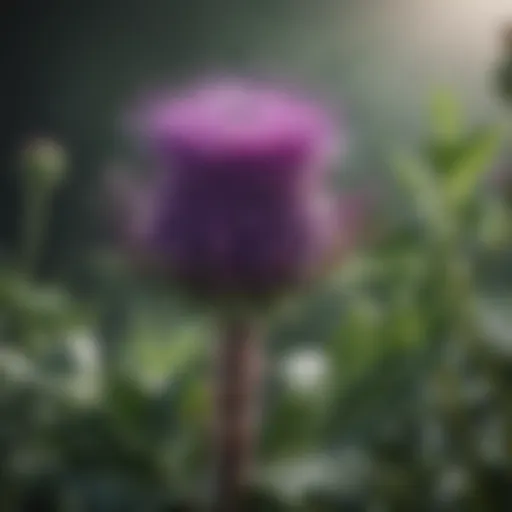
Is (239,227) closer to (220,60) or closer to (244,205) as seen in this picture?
(244,205)

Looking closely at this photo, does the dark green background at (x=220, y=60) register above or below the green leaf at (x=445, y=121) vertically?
above

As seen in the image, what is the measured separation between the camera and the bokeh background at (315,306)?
0.53 metres

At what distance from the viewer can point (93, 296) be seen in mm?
593

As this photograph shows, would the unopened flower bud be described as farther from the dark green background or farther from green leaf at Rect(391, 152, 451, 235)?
green leaf at Rect(391, 152, 451, 235)

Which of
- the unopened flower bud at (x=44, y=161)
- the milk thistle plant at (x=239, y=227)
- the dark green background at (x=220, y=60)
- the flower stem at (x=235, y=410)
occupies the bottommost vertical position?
the flower stem at (x=235, y=410)

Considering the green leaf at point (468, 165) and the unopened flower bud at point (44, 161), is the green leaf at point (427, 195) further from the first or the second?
the unopened flower bud at point (44, 161)

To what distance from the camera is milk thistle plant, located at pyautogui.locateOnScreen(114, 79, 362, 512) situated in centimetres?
53

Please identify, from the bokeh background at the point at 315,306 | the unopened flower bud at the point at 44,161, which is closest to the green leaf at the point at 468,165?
the bokeh background at the point at 315,306

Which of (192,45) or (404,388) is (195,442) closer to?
(404,388)

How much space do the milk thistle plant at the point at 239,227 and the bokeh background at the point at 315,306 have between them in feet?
0.05

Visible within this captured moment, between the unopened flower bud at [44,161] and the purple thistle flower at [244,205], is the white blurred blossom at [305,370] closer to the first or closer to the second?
the purple thistle flower at [244,205]

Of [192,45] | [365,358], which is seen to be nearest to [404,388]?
[365,358]

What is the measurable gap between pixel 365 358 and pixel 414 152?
12 centimetres

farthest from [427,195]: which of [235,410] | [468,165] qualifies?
[235,410]
